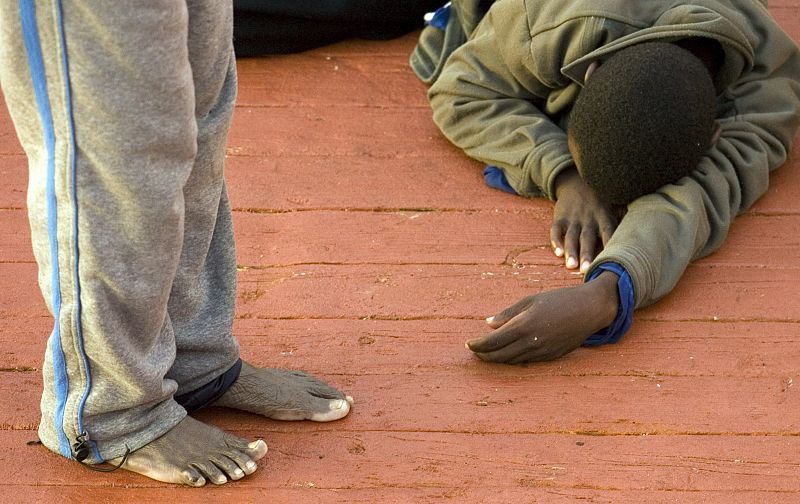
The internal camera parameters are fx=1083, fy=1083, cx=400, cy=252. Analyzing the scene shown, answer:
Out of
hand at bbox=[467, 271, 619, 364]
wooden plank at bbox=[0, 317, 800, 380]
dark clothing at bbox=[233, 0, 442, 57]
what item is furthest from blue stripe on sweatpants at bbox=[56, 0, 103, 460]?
dark clothing at bbox=[233, 0, 442, 57]

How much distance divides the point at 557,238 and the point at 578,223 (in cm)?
6

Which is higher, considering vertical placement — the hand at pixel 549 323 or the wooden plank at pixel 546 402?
the hand at pixel 549 323

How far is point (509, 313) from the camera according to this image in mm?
2057

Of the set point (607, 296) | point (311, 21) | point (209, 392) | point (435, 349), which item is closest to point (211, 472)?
point (209, 392)

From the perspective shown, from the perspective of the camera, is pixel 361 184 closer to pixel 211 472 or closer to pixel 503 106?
pixel 503 106

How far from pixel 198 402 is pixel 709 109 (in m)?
1.26

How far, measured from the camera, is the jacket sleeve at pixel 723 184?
2.16 metres

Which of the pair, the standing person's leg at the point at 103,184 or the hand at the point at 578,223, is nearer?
the standing person's leg at the point at 103,184

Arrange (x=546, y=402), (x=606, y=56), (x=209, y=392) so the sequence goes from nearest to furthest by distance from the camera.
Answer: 1. (x=209, y=392)
2. (x=546, y=402)
3. (x=606, y=56)

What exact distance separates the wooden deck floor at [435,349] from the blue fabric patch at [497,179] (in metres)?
0.03

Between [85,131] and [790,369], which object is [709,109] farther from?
[85,131]

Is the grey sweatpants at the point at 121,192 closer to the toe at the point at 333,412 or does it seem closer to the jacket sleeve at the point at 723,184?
the toe at the point at 333,412

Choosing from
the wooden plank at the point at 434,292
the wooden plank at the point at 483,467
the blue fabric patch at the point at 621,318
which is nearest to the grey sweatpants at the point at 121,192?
the wooden plank at the point at 483,467

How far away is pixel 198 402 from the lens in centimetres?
180
